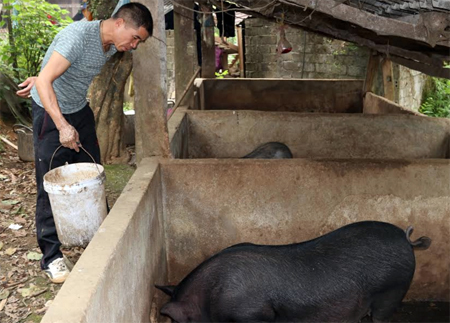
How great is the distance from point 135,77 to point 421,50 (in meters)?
3.18

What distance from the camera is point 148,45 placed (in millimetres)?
3740

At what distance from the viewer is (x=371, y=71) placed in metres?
7.71

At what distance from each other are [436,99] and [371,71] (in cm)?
541

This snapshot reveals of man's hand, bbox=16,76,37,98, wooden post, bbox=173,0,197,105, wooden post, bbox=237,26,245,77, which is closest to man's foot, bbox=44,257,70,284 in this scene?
man's hand, bbox=16,76,37,98

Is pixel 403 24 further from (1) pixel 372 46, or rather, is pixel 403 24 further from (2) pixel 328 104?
(2) pixel 328 104

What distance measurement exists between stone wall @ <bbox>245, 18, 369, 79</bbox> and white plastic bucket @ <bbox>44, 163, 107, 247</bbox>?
337 inches

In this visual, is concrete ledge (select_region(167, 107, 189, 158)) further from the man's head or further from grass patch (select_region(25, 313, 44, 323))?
grass patch (select_region(25, 313, 44, 323))

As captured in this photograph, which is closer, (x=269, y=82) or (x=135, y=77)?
(x=135, y=77)

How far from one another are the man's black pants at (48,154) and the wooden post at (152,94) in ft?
1.28

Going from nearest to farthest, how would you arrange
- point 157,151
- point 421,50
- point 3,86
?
point 157,151 → point 421,50 → point 3,86

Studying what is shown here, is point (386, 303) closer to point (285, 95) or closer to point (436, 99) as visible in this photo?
point (285, 95)

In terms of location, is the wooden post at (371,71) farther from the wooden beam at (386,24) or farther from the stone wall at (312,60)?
the wooden beam at (386,24)

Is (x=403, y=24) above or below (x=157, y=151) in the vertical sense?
above

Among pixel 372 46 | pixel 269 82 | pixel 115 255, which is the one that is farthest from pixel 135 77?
pixel 269 82
